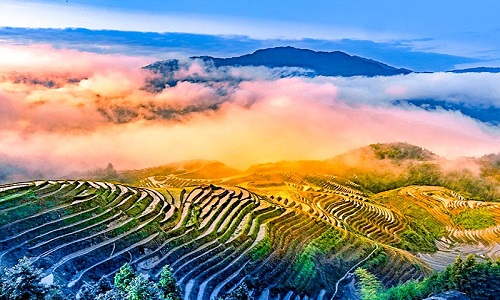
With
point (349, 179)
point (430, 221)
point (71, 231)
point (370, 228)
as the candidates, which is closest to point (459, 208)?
point (430, 221)

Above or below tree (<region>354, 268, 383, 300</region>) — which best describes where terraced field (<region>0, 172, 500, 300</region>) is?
above

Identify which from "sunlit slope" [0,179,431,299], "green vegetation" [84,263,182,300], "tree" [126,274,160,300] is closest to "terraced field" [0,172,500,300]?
"sunlit slope" [0,179,431,299]

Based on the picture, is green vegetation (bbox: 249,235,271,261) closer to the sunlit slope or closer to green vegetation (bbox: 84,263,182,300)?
the sunlit slope

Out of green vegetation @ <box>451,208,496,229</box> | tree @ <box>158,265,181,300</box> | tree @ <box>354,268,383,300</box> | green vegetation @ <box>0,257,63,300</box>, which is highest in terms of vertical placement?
green vegetation @ <box>0,257,63,300</box>

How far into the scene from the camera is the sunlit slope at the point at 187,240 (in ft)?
141

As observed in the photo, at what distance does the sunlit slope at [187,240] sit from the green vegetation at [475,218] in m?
87.3

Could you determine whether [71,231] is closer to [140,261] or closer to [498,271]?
[140,261]

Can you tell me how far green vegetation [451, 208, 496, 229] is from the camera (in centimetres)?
15075

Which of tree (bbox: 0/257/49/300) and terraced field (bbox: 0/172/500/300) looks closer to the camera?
tree (bbox: 0/257/49/300)

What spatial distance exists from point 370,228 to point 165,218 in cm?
5281

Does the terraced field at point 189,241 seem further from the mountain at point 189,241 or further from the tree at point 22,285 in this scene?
the tree at point 22,285

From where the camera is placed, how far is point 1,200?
150 ft

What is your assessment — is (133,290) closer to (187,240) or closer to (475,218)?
(187,240)

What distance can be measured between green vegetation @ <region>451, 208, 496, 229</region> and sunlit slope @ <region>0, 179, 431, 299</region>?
286ft
